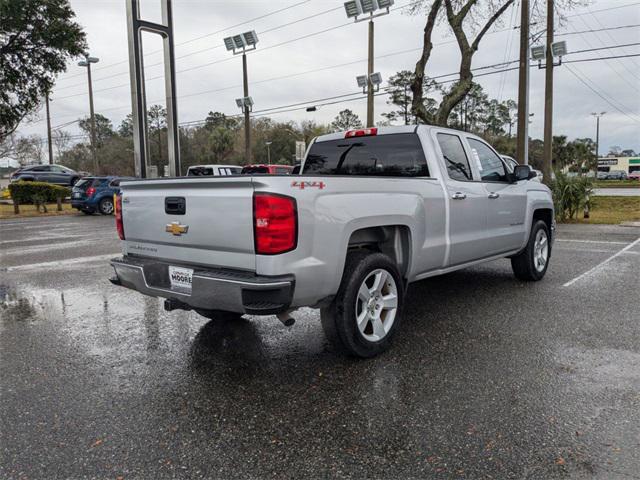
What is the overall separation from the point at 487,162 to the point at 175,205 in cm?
372

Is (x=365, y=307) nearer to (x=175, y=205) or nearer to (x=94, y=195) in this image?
(x=175, y=205)

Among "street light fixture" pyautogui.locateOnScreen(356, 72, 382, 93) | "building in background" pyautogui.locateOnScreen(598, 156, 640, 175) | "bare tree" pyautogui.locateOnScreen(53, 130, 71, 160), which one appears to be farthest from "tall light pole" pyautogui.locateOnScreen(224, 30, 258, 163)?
"building in background" pyautogui.locateOnScreen(598, 156, 640, 175)

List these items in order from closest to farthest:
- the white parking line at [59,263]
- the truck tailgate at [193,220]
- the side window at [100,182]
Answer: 1. the truck tailgate at [193,220]
2. the white parking line at [59,263]
3. the side window at [100,182]

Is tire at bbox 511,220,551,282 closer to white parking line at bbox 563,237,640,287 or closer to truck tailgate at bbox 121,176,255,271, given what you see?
white parking line at bbox 563,237,640,287

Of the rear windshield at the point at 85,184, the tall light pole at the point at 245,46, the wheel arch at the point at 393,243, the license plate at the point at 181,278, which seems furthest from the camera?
the tall light pole at the point at 245,46

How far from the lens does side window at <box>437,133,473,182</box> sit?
5.11 metres

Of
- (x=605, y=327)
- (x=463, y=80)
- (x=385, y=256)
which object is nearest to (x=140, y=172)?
(x=385, y=256)

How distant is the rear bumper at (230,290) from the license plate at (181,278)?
3 cm

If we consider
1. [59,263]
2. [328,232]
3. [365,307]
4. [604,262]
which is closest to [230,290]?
[328,232]

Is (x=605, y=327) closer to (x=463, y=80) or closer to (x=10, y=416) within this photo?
(x=10, y=416)

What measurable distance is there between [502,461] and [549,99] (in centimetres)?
1968

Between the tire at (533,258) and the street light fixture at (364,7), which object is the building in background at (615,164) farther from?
the tire at (533,258)

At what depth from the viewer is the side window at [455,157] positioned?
511 centimetres

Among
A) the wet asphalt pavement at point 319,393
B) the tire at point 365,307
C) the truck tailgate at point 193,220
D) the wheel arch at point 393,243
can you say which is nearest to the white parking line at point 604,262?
the wet asphalt pavement at point 319,393
